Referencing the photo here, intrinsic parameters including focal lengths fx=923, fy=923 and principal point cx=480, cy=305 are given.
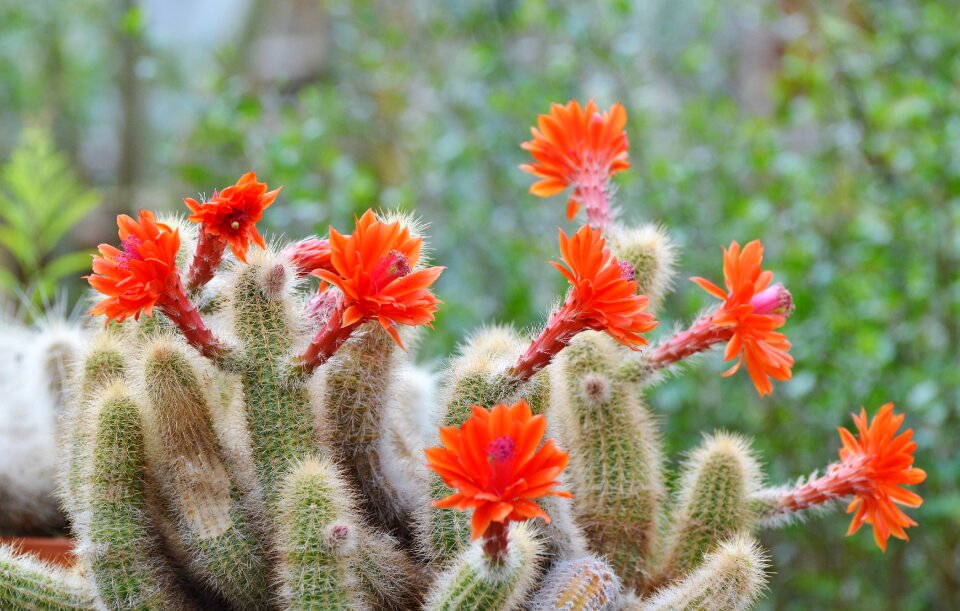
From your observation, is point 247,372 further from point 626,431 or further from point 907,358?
point 907,358

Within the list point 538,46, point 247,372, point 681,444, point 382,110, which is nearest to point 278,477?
point 247,372

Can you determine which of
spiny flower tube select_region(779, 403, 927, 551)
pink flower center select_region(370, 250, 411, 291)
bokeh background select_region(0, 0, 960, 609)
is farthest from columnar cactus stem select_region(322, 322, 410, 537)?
bokeh background select_region(0, 0, 960, 609)

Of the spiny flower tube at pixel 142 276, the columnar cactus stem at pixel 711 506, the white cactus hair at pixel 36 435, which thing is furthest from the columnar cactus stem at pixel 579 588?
the white cactus hair at pixel 36 435

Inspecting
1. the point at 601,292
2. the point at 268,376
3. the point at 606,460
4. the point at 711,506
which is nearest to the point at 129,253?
the point at 268,376

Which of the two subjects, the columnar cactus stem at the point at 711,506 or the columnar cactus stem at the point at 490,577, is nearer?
the columnar cactus stem at the point at 490,577

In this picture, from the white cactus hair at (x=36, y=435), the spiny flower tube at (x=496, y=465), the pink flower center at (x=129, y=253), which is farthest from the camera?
the white cactus hair at (x=36, y=435)

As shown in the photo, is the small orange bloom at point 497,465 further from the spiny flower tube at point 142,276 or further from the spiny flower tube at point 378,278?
the spiny flower tube at point 142,276

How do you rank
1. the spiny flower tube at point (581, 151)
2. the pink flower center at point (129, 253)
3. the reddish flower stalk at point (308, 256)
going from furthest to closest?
the spiny flower tube at point (581, 151) < the reddish flower stalk at point (308, 256) < the pink flower center at point (129, 253)

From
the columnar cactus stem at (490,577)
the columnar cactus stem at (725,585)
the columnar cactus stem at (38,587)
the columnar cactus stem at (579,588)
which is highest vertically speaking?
the columnar cactus stem at (38,587)
